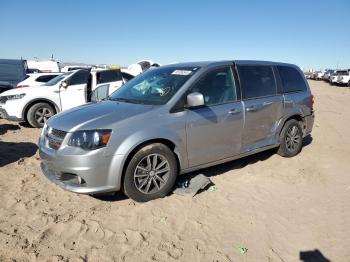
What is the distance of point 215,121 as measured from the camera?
4.88 meters

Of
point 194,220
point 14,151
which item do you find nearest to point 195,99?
point 194,220

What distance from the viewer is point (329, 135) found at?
8930mm

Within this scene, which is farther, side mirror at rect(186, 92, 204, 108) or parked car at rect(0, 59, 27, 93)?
parked car at rect(0, 59, 27, 93)

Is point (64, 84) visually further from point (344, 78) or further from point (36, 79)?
point (344, 78)

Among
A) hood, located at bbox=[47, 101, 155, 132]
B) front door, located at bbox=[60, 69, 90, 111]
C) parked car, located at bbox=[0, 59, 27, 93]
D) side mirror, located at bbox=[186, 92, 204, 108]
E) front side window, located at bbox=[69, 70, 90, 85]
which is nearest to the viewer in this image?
hood, located at bbox=[47, 101, 155, 132]

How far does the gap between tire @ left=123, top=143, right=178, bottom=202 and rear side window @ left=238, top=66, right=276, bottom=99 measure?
1.72 meters

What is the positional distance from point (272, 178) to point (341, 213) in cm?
131

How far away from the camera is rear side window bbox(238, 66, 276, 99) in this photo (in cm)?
543

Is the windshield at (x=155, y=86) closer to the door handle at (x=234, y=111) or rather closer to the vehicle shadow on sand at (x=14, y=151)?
the door handle at (x=234, y=111)

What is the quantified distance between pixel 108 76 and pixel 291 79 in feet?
18.9

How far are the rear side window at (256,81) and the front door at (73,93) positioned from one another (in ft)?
18.1

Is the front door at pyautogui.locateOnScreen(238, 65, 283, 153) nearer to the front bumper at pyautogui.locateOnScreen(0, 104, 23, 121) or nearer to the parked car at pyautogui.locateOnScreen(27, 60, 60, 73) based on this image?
the front bumper at pyautogui.locateOnScreen(0, 104, 23, 121)

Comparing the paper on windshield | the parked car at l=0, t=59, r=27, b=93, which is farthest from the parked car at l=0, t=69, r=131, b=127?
the parked car at l=0, t=59, r=27, b=93

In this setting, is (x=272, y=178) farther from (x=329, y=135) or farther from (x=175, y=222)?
(x=329, y=135)
